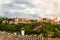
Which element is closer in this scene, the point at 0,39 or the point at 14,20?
the point at 0,39

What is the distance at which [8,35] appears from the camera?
663 cm

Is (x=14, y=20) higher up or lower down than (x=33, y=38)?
lower down

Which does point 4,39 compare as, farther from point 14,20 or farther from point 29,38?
point 14,20

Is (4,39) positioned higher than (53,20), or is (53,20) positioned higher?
(4,39)

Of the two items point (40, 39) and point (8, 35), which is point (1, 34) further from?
point (40, 39)

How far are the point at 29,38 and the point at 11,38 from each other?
19.2 inches

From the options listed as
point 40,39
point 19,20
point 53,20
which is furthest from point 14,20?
point 40,39

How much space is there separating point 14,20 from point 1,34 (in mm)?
65455

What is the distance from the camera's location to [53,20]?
72812 mm

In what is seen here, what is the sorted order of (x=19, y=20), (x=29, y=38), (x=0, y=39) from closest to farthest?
(x=0, y=39) → (x=29, y=38) → (x=19, y=20)

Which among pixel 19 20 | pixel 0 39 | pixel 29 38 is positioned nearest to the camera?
pixel 0 39

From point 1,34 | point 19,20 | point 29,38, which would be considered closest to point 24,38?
point 29,38

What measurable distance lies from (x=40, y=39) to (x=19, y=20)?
62.8 m

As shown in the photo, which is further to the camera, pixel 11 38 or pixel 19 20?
pixel 19 20
